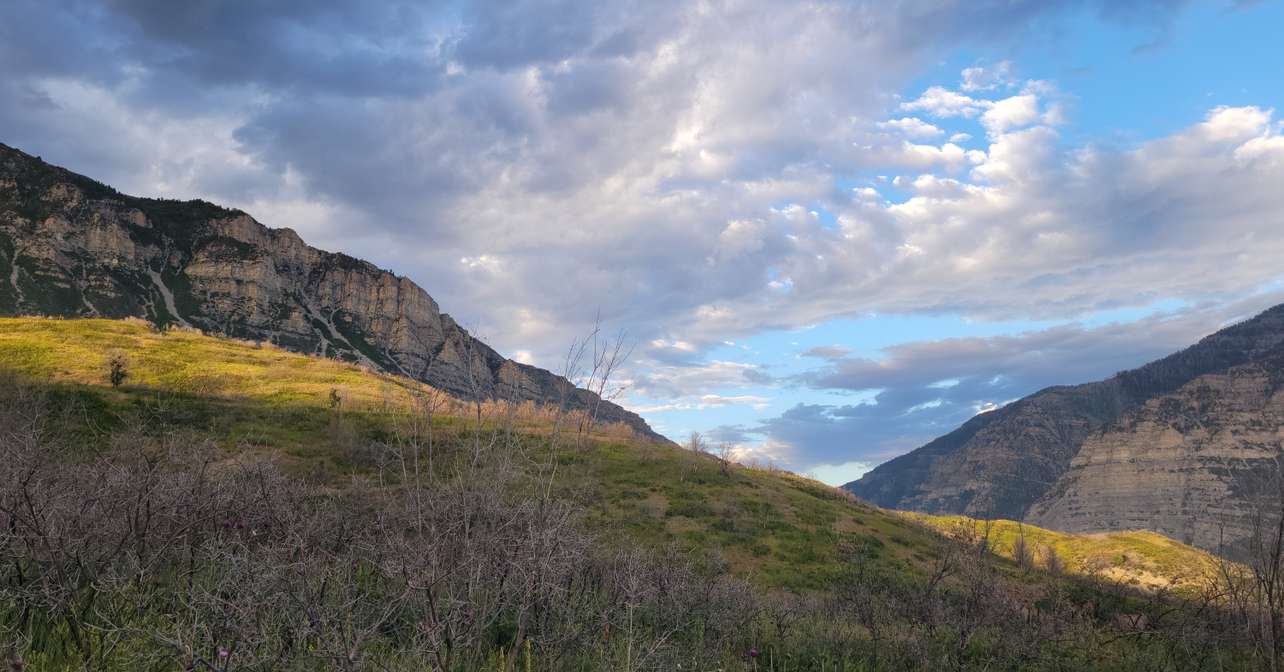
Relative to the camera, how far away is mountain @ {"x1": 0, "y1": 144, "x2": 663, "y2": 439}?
426 feet

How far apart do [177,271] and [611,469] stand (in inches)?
6708

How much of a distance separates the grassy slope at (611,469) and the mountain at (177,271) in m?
59.6

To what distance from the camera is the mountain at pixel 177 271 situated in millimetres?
129875

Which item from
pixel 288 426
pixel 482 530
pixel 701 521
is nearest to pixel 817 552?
pixel 701 521

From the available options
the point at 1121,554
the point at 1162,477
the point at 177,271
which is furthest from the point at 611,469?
the point at 1162,477

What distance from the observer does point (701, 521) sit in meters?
29.3

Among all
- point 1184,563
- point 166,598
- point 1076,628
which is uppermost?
point 166,598

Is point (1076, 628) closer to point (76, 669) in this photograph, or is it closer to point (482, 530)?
point (482, 530)

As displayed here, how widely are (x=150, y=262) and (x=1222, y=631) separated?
199m

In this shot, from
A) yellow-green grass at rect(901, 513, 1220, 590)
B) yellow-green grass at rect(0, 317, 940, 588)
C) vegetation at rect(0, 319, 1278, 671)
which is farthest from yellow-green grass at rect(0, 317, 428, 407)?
yellow-green grass at rect(901, 513, 1220, 590)

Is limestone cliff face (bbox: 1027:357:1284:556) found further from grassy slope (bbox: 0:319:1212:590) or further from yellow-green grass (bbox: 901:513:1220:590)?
grassy slope (bbox: 0:319:1212:590)

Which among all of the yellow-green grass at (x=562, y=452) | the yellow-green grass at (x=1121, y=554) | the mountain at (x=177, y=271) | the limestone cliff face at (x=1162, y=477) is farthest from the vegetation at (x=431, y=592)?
the limestone cliff face at (x=1162, y=477)

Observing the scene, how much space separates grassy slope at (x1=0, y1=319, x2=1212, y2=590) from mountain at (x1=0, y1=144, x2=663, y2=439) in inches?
2346

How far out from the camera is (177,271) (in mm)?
161375
